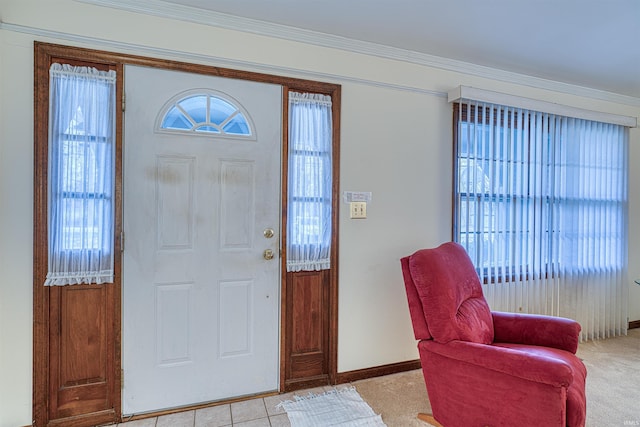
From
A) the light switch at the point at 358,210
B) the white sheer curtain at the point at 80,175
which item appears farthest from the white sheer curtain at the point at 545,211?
the white sheer curtain at the point at 80,175

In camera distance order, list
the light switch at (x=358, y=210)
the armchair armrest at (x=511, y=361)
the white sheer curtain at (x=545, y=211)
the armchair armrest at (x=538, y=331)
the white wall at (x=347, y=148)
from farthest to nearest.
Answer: the white sheer curtain at (x=545, y=211)
the light switch at (x=358, y=210)
the armchair armrest at (x=538, y=331)
the white wall at (x=347, y=148)
the armchair armrest at (x=511, y=361)

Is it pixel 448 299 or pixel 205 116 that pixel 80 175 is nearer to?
pixel 205 116

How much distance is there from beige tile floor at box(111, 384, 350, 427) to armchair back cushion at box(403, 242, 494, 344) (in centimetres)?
107

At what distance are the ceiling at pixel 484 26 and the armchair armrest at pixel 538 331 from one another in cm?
187

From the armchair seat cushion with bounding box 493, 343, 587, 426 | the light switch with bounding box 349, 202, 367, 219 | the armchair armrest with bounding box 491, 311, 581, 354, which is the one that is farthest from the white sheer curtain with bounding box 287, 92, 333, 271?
the armchair seat cushion with bounding box 493, 343, 587, 426

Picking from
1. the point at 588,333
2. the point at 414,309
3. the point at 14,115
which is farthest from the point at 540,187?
the point at 14,115

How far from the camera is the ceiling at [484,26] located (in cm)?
192

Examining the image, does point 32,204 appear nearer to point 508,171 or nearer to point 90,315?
point 90,315

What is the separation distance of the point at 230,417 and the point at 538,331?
194 centimetres

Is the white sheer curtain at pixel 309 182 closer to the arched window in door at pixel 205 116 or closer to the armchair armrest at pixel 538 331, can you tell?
the arched window in door at pixel 205 116

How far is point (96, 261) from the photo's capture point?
6.19 ft

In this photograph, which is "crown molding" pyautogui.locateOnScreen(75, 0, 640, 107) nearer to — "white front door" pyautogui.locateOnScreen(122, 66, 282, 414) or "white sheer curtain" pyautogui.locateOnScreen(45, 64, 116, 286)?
"white front door" pyautogui.locateOnScreen(122, 66, 282, 414)

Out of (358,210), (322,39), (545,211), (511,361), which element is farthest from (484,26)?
(511,361)

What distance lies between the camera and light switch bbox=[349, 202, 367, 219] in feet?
7.93
